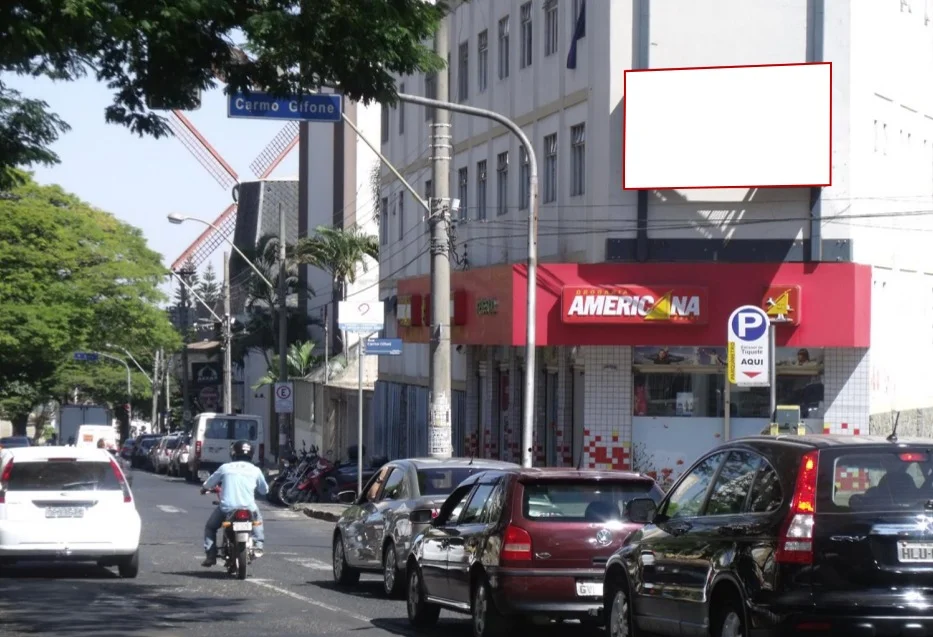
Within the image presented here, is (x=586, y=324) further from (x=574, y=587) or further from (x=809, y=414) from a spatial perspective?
(x=574, y=587)

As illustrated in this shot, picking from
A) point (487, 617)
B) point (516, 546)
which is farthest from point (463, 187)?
point (516, 546)

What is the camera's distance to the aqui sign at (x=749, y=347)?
18.1m

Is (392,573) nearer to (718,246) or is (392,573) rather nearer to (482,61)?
(718,246)

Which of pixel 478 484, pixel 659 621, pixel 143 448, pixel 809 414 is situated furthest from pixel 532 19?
pixel 143 448

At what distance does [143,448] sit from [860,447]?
2474 inches

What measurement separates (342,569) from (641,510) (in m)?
8.15

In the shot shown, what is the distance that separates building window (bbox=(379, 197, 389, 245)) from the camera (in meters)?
44.9

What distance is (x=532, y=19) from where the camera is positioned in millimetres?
32250

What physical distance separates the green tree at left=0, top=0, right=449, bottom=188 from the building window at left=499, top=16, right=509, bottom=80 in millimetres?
20711

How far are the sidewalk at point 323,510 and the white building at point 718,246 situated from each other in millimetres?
4706

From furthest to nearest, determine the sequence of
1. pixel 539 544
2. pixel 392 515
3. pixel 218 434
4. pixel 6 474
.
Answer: pixel 218 434, pixel 6 474, pixel 392 515, pixel 539 544

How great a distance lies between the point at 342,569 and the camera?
1842cm

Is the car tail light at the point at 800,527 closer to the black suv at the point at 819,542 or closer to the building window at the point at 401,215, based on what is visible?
the black suv at the point at 819,542

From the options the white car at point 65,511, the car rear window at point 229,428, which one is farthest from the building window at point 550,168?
the car rear window at point 229,428
